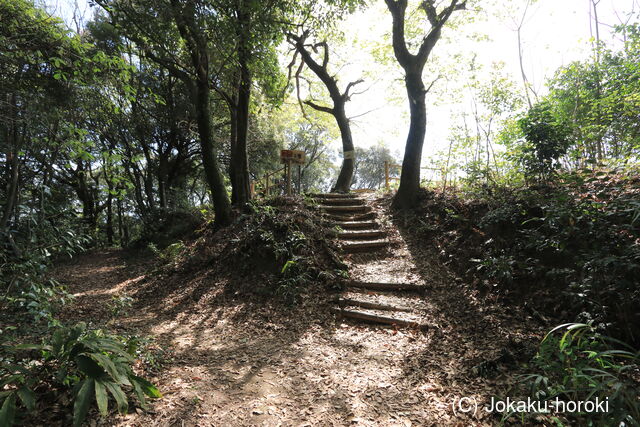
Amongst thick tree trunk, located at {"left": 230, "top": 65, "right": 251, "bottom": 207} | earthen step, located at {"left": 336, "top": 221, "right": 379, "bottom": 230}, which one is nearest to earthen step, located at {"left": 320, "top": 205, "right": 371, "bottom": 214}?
earthen step, located at {"left": 336, "top": 221, "right": 379, "bottom": 230}

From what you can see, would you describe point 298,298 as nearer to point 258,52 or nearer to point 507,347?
point 507,347

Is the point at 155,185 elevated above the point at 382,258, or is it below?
above

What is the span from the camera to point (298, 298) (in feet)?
15.8

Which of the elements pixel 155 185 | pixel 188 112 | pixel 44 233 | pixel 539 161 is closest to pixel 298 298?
pixel 44 233

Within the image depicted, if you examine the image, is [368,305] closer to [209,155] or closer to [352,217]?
[352,217]

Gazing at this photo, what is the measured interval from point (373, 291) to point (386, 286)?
0.74 ft

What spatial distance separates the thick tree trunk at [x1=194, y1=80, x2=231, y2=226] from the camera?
772 cm

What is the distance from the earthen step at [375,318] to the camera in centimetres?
375

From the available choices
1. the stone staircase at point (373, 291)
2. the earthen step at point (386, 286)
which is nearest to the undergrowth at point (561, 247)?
the earthen step at point (386, 286)

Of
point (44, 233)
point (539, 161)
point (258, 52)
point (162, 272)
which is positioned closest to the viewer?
point (44, 233)

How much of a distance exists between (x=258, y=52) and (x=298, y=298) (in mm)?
5369

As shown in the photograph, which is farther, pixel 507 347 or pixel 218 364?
pixel 218 364

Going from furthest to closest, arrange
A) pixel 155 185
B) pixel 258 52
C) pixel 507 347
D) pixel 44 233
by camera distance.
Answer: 1. pixel 155 185
2. pixel 258 52
3. pixel 44 233
4. pixel 507 347

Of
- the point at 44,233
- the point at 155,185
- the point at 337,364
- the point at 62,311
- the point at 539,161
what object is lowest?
the point at 337,364
